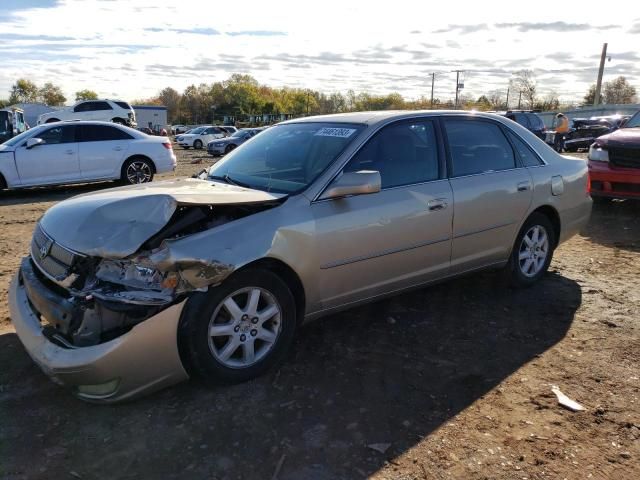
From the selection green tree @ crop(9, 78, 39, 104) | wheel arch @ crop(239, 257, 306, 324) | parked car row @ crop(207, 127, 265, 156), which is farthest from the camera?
green tree @ crop(9, 78, 39, 104)

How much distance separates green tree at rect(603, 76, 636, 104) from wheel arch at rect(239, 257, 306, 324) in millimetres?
90837

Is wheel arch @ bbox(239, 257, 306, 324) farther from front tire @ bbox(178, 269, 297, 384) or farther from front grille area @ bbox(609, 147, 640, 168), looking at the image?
front grille area @ bbox(609, 147, 640, 168)

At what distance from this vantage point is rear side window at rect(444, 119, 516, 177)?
4352 millimetres

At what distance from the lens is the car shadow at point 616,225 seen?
685 cm

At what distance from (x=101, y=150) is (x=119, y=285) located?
9379 millimetres

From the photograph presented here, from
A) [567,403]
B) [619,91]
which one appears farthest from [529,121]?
[619,91]

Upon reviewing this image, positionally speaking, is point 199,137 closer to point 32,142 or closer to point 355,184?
point 32,142

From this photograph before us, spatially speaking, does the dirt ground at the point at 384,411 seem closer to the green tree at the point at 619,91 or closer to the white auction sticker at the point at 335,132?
the white auction sticker at the point at 335,132

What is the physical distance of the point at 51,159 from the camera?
35.5 ft

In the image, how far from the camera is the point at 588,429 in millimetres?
2883

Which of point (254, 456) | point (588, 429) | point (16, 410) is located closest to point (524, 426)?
point (588, 429)

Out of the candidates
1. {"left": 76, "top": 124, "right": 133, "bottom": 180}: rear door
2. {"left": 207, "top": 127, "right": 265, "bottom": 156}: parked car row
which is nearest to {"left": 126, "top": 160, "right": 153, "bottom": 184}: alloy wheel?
{"left": 76, "top": 124, "right": 133, "bottom": 180}: rear door

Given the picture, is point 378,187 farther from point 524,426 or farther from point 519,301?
point 519,301

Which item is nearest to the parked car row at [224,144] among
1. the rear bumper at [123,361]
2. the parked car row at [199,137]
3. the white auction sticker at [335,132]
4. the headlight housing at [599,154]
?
the parked car row at [199,137]
